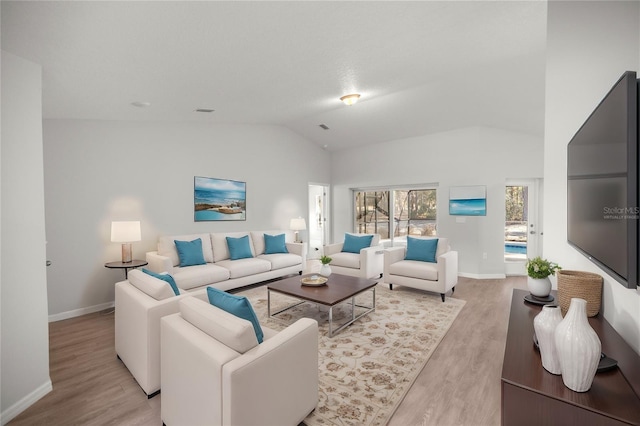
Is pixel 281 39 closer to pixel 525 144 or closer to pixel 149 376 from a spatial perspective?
pixel 149 376

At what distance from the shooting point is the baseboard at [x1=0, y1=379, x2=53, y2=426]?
1877 mm

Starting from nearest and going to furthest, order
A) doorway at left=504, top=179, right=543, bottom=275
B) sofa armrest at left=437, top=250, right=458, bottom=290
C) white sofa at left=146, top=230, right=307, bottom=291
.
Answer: white sofa at left=146, top=230, right=307, bottom=291
sofa armrest at left=437, top=250, right=458, bottom=290
doorway at left=504, top=179, right=543, bottom=275

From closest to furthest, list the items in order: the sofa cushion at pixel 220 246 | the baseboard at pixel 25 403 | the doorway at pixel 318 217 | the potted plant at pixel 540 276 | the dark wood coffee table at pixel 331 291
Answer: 1. the baseboard at pixel 25 403
2. the potted plant at pixel 540 276
3. the dark wood coffee table at pixel 331 291
4. the sofa cushion at pixel 220 246
5. the doorway at pixel 318 217

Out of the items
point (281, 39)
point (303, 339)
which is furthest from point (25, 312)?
point (281, 39)

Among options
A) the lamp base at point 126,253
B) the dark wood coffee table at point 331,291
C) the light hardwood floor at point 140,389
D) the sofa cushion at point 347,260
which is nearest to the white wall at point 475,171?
the sofa cushion at point 347,260

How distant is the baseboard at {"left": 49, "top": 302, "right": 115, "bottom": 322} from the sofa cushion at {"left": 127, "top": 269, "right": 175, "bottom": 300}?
1950mm

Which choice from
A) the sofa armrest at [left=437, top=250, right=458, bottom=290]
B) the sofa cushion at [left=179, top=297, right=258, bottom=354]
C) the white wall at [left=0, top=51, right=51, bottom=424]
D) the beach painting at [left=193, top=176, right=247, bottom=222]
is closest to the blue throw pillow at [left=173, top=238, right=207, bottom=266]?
the beach painting at [left=193, top=176, right=247, bottom=222]

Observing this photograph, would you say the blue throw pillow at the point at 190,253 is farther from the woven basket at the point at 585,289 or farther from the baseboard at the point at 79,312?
the woven basket at the point at 585,289

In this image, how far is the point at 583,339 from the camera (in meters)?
1.14

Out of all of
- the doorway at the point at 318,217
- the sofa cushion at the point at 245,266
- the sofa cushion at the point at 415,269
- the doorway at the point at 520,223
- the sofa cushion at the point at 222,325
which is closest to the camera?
the sofa cushion at the point at 222,325

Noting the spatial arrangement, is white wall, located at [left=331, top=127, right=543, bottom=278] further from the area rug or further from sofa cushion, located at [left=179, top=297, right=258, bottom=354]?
sofa cushion, located at [left=179, top=297, right=258, bottom=354]

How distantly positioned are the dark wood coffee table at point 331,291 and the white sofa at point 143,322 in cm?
117

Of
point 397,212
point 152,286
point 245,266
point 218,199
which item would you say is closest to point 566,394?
point 152,286

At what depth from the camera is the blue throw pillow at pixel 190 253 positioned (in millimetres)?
4280
